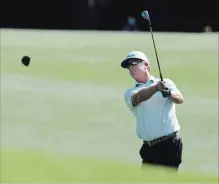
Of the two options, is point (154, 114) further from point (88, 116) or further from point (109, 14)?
point (109, 14)

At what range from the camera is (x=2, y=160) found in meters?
6.50

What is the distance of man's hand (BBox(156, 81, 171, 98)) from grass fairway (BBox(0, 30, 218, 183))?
1.61 feet

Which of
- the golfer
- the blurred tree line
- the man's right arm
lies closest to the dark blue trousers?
the golfer

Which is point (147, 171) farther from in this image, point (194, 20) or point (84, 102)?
point (194, 20)

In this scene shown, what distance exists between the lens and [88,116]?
1336cm

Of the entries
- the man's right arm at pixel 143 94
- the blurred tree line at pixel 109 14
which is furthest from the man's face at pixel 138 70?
the blurred tree line at pixel 109 14

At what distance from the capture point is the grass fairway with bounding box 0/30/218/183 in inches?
230

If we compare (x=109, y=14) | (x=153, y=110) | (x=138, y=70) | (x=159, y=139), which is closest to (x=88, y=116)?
(x=159, y=139)

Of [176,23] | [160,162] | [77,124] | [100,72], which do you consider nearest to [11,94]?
[77,124]

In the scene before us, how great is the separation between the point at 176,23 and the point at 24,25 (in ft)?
25.6

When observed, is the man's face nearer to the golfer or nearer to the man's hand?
the golfer

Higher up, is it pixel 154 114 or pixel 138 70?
pixel 138 70

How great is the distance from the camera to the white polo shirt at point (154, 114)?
5059mm

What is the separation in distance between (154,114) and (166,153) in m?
0.44
